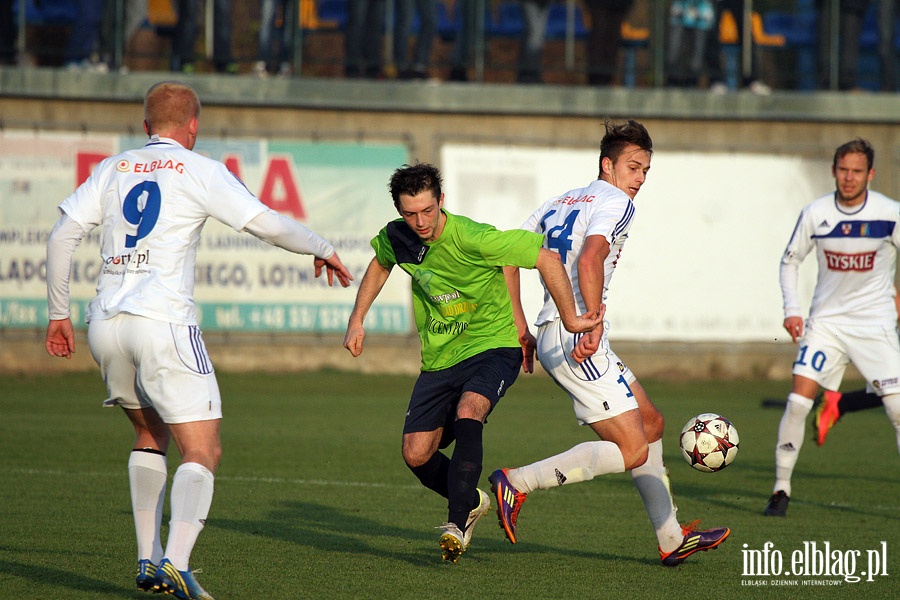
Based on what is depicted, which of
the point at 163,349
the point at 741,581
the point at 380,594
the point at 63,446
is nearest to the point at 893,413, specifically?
the point at 741,581

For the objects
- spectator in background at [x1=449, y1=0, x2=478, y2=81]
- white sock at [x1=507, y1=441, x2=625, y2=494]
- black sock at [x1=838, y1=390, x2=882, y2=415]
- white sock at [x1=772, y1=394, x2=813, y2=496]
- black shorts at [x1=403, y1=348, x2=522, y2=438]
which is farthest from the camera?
spectator in background at [x1=449, y1=0, x2=478, y2=81]

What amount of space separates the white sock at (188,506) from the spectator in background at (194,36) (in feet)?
44.5

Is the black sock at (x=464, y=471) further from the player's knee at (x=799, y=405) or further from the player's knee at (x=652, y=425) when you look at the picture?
the player's knee at (x=799, y=405)

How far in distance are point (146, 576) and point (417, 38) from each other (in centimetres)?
1408

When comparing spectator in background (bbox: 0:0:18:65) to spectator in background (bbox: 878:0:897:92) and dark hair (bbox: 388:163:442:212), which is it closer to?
spectator in background (bbox: 878:0:897:92)

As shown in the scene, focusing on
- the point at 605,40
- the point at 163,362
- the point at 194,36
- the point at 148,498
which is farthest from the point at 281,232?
the point at 605,40

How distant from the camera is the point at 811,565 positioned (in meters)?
6.35

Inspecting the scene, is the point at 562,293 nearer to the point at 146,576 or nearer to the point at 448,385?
the point at 448,385

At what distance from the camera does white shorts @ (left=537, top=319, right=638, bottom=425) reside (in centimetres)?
611

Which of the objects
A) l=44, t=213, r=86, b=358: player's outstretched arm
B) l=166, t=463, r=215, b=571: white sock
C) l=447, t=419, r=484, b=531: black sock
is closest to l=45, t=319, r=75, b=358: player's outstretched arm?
l=44, t=213, r=86, b=358: player's outstretched arm

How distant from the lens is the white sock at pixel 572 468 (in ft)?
20.0

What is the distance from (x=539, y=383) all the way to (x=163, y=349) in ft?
44.8

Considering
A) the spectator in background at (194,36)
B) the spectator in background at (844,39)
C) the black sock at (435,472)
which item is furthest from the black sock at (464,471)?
the spectator in background at (844,39)

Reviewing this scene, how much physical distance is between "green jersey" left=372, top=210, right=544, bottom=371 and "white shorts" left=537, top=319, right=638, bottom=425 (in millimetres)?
327
